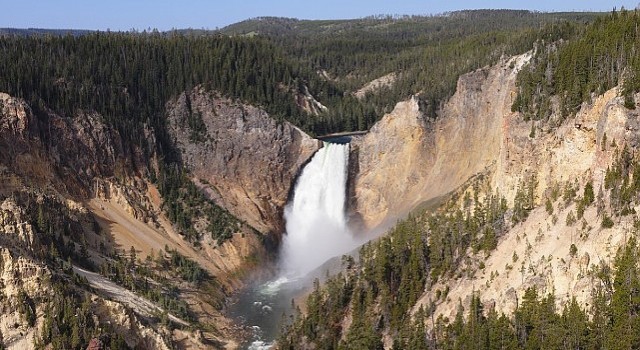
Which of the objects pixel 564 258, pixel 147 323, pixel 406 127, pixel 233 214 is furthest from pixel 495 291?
pixel 233 214

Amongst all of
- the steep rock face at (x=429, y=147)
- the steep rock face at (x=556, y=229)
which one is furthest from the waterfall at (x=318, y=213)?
the steep rock face at (x=556, y=229)

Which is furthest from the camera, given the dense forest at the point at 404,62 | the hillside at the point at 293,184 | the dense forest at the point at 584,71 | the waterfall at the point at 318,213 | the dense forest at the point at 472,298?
the dense forest at the point at 404,62

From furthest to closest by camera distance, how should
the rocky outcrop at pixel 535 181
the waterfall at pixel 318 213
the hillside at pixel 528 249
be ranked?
the waterfall at pixel 318 213 → the rocky outcrop at pixel 535 181 → the hillside at pixel 528 249

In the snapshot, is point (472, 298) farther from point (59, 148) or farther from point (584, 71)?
point (59, 148)

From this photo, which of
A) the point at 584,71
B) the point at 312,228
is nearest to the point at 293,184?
the point at 312,228

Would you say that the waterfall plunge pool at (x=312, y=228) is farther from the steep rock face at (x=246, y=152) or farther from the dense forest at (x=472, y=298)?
the dense forest at (x=472, y=298)

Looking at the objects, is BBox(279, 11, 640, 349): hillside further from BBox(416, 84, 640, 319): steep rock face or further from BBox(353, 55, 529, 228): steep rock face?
BBox(353, 55, 529, 228): steep rock face
